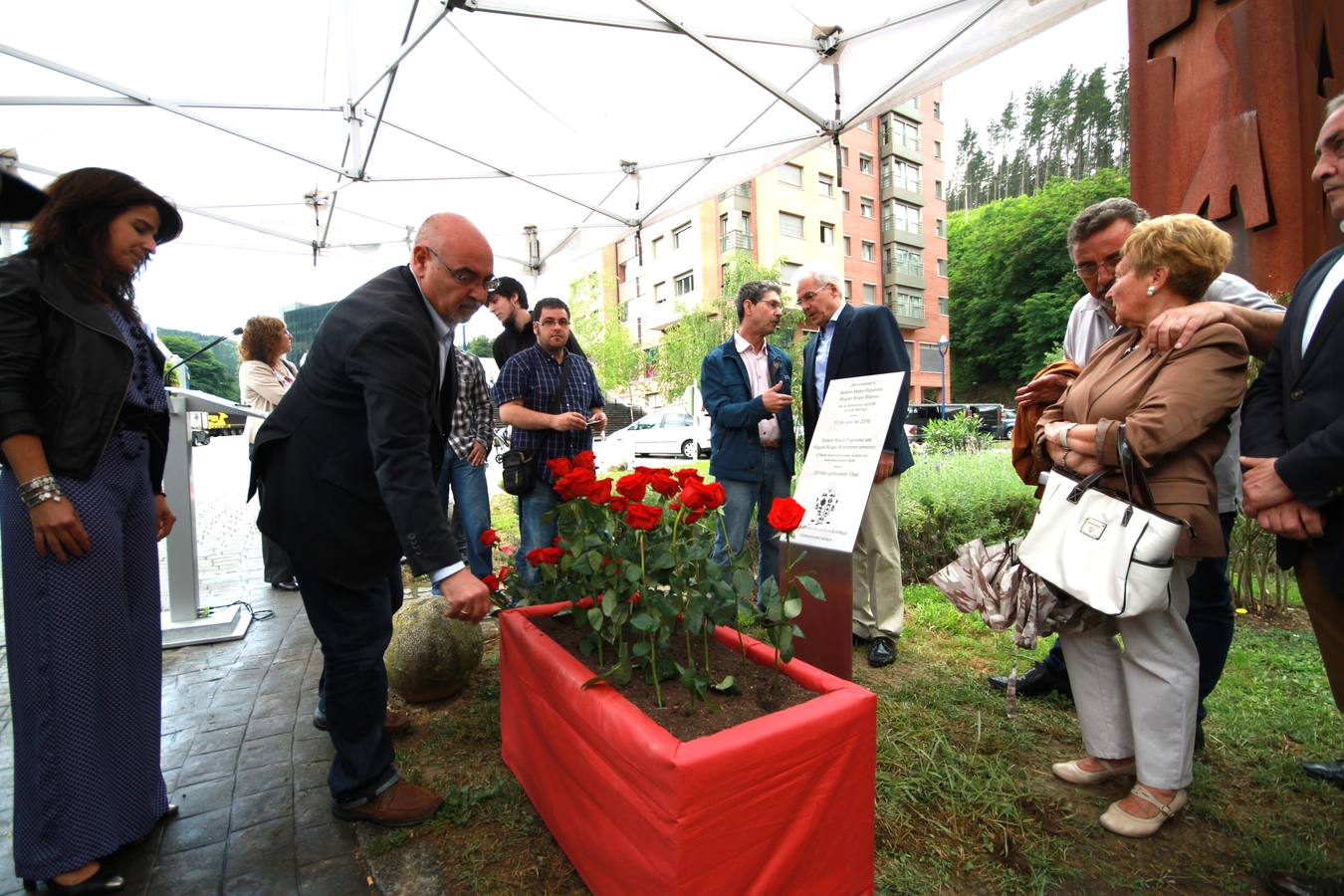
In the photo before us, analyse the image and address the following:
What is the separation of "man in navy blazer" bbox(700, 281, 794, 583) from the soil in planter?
5.33 ft

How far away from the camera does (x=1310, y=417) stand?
5.46 ft

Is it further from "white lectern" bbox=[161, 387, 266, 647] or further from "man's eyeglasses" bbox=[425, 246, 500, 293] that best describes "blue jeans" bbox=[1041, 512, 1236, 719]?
"white lectern" bbox=[161, 387, 266, 647]

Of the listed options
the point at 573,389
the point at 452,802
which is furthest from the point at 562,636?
the point at 573,389

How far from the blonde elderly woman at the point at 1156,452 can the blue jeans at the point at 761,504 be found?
→ 5.76ft

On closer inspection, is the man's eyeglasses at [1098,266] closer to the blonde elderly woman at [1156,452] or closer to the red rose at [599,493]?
the blonde elderly woman at [1156,452]

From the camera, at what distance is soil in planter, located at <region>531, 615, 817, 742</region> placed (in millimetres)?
1742

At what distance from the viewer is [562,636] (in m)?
2.40

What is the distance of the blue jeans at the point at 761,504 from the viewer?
379 centimetres

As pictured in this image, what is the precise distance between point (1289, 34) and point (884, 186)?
43.0m

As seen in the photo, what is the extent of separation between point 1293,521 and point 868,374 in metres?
1.89

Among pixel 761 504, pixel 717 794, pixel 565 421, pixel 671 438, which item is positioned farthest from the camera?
pixel 671 438

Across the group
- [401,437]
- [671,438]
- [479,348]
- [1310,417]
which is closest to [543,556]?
[401,437]

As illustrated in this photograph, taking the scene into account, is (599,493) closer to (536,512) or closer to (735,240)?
(536,512)

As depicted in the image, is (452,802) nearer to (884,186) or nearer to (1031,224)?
(884,186)
